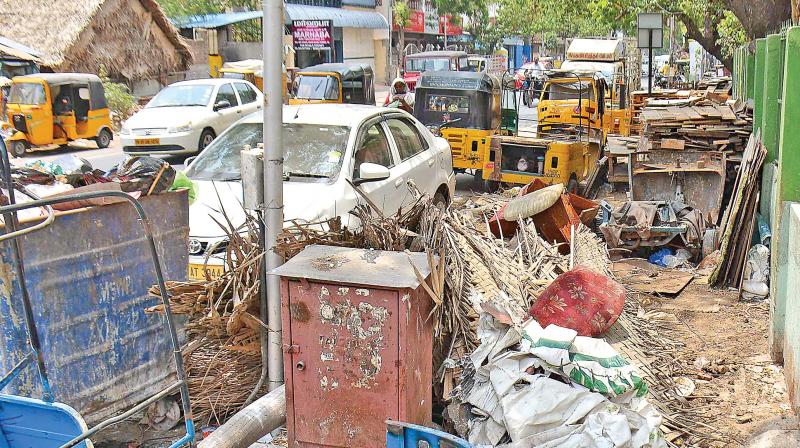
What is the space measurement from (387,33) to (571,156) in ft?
139

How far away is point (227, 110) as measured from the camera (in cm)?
1920

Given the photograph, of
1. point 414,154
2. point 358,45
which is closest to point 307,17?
point 358,45

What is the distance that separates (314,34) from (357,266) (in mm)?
29796

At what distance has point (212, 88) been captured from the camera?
19.3 meters

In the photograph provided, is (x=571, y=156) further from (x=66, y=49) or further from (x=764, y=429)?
(x=66, y=49)

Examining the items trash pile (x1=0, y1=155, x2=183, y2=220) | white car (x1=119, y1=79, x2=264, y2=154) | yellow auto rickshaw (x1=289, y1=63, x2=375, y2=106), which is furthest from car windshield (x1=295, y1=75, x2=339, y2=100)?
trash pile (x1=0, y1=155, x2=183, y2=220)

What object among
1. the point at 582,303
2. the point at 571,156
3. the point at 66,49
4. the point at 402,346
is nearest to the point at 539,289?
the point at 582,303

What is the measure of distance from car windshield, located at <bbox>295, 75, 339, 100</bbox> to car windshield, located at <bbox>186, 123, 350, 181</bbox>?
13234mm

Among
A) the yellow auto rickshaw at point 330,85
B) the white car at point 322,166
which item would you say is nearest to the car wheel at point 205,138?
the yellow auto rickshaw at point 330,85

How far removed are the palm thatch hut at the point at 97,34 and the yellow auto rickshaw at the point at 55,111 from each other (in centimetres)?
570

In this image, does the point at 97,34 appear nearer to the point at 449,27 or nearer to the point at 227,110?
the point at 227,110

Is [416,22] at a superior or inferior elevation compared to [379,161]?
superior

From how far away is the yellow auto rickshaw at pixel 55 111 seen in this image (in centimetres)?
1923

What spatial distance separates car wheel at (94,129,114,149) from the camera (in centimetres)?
2121
